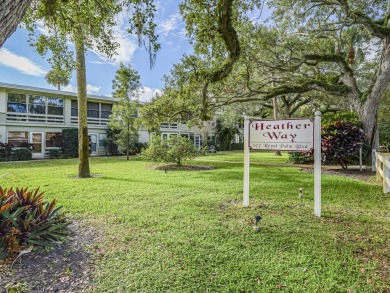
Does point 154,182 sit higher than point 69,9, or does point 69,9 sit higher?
point 69,9

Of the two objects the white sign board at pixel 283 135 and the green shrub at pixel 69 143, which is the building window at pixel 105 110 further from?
the white sign board at pixel 283 135

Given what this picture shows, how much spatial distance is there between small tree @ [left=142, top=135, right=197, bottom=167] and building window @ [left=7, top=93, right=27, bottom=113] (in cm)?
1266

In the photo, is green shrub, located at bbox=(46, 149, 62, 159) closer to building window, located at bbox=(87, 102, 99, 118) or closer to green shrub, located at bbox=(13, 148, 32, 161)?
green shrub, located at bbox=(13, 148, 32, 161)

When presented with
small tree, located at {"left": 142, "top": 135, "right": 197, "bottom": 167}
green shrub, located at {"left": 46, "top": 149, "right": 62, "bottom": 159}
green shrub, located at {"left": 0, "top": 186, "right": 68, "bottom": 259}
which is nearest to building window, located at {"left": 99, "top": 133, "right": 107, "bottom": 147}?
green shrub, located at {"left": 46, "top": 149, "right": 62, "bottom": 159}

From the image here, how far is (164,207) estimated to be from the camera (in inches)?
211

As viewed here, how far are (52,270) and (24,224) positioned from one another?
0.89m

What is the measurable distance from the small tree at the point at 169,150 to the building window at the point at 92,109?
12637 millimetres

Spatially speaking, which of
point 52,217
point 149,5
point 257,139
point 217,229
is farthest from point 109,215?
point 149,5

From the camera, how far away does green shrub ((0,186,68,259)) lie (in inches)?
123

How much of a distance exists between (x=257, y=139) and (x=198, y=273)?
315 cm

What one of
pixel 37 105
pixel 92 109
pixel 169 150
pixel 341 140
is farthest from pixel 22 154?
pixel 341 140

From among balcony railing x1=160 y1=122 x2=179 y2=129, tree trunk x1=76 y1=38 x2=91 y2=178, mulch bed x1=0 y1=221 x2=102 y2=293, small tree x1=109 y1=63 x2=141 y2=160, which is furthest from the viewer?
balcony railing x1=160 y1=122 x2=179 y2=129

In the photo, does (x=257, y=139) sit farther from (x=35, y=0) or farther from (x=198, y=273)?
(x=35, y=0)

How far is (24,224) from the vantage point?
3.36 metres
